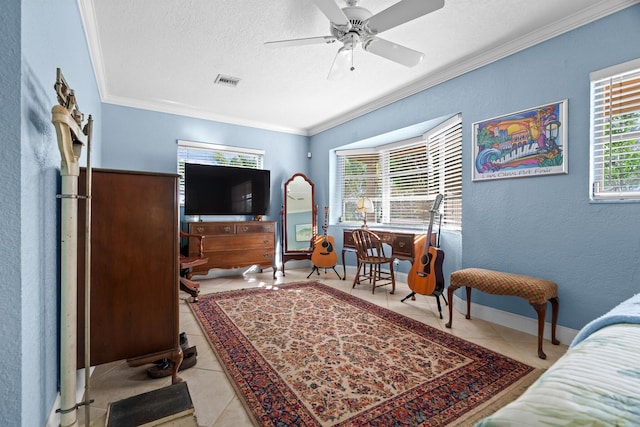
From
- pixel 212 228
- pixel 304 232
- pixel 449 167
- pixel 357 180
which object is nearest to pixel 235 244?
pixel 212 228

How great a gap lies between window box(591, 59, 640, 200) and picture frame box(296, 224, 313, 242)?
371cm

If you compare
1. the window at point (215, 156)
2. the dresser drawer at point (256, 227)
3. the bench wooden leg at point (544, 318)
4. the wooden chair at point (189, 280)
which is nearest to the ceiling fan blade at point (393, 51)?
the bench wooden leg at point (544, 318)

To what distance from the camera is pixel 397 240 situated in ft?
12.2

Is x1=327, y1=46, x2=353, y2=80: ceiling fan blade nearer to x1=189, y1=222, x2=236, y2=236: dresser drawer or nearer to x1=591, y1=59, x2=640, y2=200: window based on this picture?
x1=591, y1=59, x2=640, y2=200: window

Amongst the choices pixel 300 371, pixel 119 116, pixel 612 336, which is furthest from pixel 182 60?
pixel 612 336

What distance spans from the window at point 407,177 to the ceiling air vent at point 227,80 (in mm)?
2173

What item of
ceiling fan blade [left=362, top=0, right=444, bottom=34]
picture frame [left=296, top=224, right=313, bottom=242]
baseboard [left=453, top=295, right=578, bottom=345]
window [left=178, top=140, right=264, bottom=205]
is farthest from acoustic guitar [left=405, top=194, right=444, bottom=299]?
window [left=178, top=140, right=264, bottom=205]

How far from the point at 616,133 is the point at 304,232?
3.94 metres

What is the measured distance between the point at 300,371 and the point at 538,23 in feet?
10.4

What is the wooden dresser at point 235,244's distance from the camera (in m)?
4.07

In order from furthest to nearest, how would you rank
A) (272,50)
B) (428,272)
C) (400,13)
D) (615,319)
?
(428,272) → (272,50) → (400,13) → (615,319)

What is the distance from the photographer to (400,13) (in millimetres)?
1816

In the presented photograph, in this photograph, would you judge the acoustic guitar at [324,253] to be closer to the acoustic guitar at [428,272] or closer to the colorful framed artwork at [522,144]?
the acoustic guitar at [428,272]

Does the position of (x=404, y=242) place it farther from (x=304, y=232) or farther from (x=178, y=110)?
(x=178, y=110)
